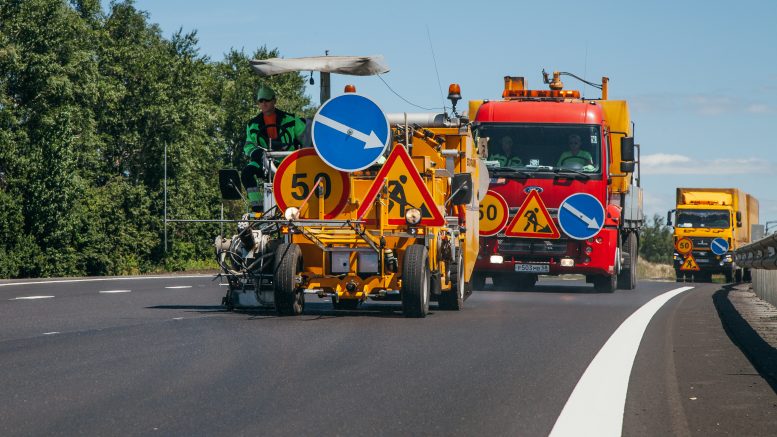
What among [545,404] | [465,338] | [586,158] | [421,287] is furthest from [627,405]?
[586,158]

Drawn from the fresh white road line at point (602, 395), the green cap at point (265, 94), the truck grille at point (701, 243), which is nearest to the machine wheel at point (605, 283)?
the green cap at point (265, 94)

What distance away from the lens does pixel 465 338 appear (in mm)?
11852

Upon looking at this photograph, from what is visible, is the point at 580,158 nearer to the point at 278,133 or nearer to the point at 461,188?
the point at 461,188

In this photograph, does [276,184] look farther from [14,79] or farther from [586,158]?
[14,79]

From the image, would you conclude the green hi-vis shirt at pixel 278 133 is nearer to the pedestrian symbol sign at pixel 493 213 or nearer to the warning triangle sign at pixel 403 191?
the warning triangle sign at pixel 403 191

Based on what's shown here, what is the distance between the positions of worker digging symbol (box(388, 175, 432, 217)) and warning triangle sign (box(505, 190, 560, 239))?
27.3 ft

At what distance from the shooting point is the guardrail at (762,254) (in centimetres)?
1587

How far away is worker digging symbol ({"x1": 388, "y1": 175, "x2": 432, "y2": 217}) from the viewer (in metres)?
14.8

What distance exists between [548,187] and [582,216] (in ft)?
2.49

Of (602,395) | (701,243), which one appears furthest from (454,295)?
(701,243)

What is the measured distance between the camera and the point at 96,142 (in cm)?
6009

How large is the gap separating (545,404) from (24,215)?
43.5m

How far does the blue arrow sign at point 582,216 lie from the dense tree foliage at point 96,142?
2557 cm

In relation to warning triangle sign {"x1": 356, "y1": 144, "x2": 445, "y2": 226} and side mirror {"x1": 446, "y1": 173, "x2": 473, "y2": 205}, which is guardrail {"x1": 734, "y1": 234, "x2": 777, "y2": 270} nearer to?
side mirror {"x1": 446, "y1": 173, "x2": 473, "y2": 205}
